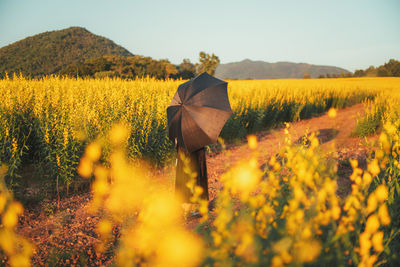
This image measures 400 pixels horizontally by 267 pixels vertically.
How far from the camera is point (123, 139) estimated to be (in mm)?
3930

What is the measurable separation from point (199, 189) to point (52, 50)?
68264 mm

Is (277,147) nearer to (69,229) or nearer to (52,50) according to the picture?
(69,229)

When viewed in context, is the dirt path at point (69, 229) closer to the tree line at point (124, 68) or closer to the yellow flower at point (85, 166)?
the yellow flower at point (85, 166)

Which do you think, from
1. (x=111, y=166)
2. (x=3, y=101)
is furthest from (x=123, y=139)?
(x=3, y=101)

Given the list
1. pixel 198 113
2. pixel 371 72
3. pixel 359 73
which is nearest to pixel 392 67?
pixel 371 72

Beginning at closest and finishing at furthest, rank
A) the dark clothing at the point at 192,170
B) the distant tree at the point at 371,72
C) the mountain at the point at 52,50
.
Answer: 1. the dark clothing at the point at 192,170
2. the mountain at the point at 52,50
3. the distant tree at the point at 371,72

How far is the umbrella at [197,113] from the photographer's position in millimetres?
2674

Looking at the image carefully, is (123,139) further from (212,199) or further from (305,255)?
(305,255)

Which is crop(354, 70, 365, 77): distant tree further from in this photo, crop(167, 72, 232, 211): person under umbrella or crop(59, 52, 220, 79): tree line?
crop(167, 72, 232, 211): person under umbrella

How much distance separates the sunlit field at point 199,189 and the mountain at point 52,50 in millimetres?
37673

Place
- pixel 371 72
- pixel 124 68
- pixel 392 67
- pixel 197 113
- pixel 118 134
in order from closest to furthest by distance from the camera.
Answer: pixel 197 113
pixel 118 134
pixel 124 68
pixel 392 67
pixel 371 72

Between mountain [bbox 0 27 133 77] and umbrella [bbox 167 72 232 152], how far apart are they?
4019cm

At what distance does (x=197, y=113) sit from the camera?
106 inches

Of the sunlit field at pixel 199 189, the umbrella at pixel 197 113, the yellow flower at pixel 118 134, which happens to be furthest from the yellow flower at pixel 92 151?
the umbrella at pixel 197 113
